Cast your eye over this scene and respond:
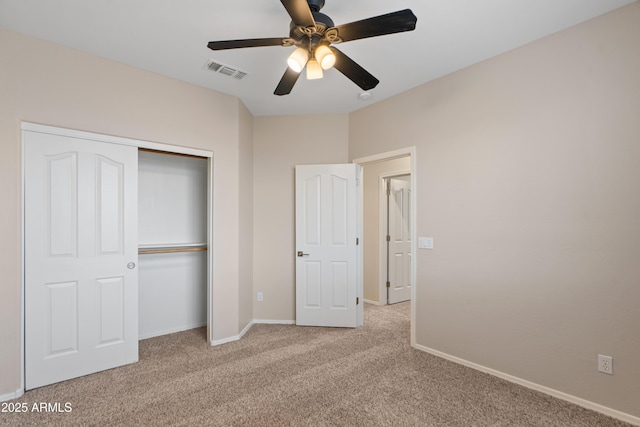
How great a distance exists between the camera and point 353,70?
82.0 inches

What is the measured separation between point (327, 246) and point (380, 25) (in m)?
2.76

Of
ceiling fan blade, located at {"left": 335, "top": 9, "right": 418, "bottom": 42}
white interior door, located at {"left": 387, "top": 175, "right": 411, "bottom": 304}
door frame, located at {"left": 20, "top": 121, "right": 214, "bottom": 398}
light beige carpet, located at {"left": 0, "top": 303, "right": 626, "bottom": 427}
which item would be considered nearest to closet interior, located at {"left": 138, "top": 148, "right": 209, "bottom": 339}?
door frame, located at {"left": 20, "top": 121, "right": 214, "bottom": 398}

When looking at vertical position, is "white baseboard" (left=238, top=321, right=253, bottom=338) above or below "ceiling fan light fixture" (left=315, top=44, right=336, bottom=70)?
below

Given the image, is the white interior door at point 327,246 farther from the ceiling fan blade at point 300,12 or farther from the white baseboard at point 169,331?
the ceiling fan blade at point 300,12

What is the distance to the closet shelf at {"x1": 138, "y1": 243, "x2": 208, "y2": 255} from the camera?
3.47 metres

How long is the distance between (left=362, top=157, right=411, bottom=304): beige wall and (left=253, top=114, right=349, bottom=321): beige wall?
1.09 metres

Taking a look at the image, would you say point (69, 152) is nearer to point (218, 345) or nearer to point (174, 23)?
point (174, 23)

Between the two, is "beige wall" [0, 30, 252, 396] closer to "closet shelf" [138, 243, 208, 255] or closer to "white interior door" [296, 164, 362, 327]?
"closet shelf" [138, 243, 208, 255]

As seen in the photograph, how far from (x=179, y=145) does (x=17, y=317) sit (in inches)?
73.9

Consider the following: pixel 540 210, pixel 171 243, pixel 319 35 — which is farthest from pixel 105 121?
pixel 540 210

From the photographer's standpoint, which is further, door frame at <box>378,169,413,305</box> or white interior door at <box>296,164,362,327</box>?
door frame at <box>378,169,413,305</box>

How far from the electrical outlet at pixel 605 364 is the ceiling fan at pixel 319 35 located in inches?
95.9

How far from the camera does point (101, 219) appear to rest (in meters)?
2.82

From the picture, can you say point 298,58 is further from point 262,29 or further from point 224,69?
point 224,69
